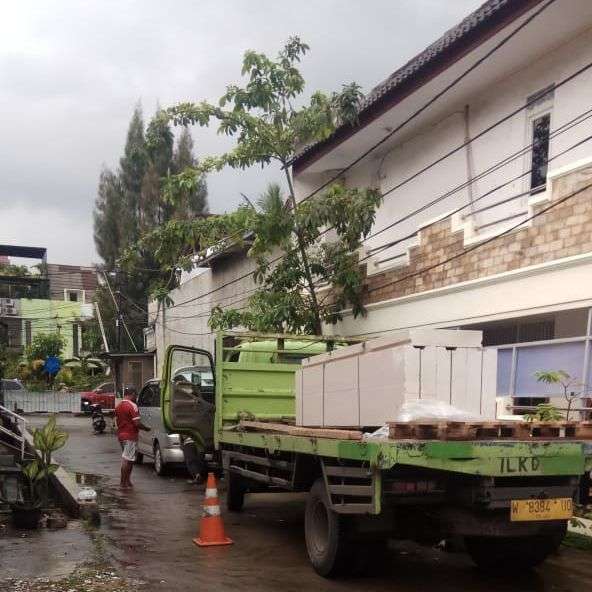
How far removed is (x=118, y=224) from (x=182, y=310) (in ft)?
61.2

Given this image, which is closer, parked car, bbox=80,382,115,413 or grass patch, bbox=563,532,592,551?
grass patch, bbox=563,532,592,551

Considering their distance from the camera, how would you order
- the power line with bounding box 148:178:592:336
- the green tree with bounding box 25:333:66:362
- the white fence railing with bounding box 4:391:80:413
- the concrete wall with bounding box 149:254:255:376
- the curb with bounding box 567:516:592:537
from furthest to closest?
the green tree with bounding box 25:333:66:362 → the white fence railing with bounding box 4:391:80:413 → the concrete wall with bounding box 149:254:255:376 → the power line with bounding box 148:178:592:336 → the curb with bounding box 567:516:592:537

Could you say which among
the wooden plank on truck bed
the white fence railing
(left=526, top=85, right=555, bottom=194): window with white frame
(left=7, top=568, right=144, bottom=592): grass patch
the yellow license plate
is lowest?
the white fence railing

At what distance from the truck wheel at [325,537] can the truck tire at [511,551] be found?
Answer: 1.08 m

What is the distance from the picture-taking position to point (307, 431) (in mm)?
7074

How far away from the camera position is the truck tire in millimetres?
6570

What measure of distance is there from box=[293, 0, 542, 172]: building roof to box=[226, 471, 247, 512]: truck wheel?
258 inches

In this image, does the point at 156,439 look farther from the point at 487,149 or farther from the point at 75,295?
the point at 75,295

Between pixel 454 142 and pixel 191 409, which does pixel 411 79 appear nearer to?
→ pixel 454 142

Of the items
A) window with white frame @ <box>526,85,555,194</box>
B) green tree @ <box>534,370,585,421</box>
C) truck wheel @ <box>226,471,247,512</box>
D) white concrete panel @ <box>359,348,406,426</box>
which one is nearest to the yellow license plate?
white concrete panel @ <box>359,348,406,426</box>

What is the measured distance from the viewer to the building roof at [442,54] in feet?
32.6

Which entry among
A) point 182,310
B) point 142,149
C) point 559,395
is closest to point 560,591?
point 559,395

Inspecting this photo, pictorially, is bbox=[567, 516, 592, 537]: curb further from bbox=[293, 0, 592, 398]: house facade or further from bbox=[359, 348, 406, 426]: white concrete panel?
bbox=[359, 348, 406, 426]: white concrete panel

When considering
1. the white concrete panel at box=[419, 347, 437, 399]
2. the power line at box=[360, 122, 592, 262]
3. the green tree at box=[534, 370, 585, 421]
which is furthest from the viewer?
the power line at box=[360, 122, 592, 262]
